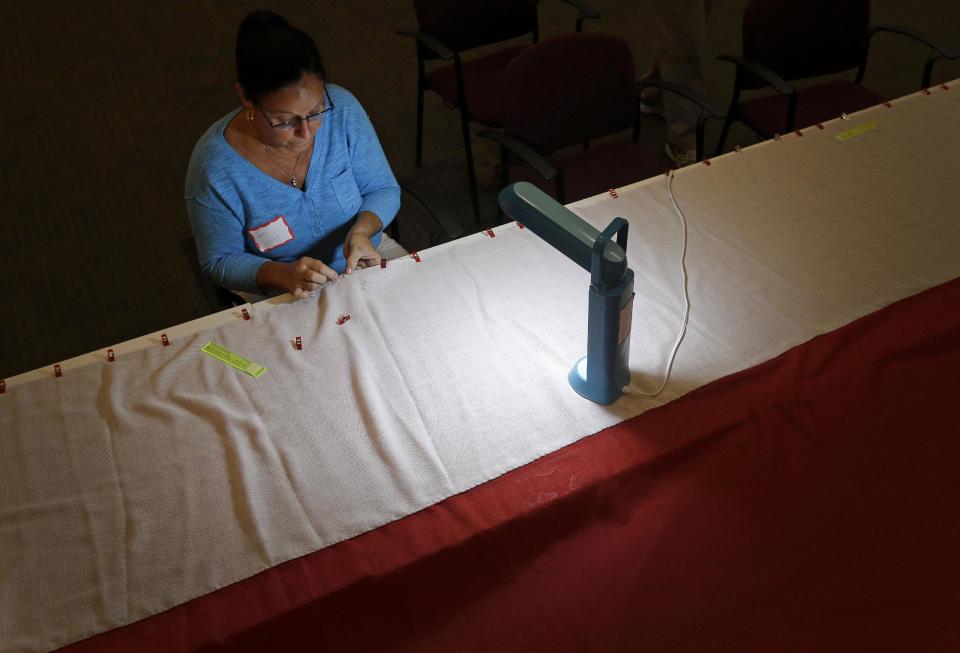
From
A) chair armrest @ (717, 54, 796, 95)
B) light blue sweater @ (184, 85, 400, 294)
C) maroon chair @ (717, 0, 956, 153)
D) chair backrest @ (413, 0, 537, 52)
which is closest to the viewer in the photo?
light blue sweater @ (184, 85, 400, 294)

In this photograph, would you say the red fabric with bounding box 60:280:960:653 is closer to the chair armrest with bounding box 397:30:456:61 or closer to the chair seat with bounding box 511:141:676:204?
the chair seat with bounding box 511:141:676:204

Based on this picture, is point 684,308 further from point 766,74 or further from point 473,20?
point 473,20

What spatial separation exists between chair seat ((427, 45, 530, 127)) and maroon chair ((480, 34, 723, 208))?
1.19 ft

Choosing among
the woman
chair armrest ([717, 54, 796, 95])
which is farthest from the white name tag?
chair armrest ([717, 54, 796, 95])

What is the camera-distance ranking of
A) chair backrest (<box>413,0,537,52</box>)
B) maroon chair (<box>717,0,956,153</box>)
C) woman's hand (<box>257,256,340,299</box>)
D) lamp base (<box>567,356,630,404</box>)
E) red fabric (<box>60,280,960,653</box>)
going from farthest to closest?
1. chair backrest (<box>413,0,537,52</box>)
2. maroon chair (<box>717,0,956,153</box>)
3. woman's hand (<box>257,256,340,299</box>)
4. lamp base (<box>567,356,630,404</box>)
5. red fabric (<box>60,280,960,653</box>)

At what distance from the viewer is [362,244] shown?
1657 mm

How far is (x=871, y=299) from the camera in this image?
1.43 metres

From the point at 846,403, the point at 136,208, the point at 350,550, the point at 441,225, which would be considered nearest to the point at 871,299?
the point at 846,403

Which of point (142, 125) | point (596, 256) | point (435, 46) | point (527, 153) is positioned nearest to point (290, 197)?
point (527, 153)

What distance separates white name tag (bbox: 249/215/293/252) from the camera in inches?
66.4

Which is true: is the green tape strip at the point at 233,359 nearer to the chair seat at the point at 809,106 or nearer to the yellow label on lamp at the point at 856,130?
the yellow label on lamp at the point at 856,130

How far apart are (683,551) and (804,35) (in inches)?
84.9

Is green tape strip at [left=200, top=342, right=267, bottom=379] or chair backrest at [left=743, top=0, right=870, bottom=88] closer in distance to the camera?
green tape strip at [left=200, top=342, right=267, bottom=379]

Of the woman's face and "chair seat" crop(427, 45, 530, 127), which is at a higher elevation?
the woman's face
